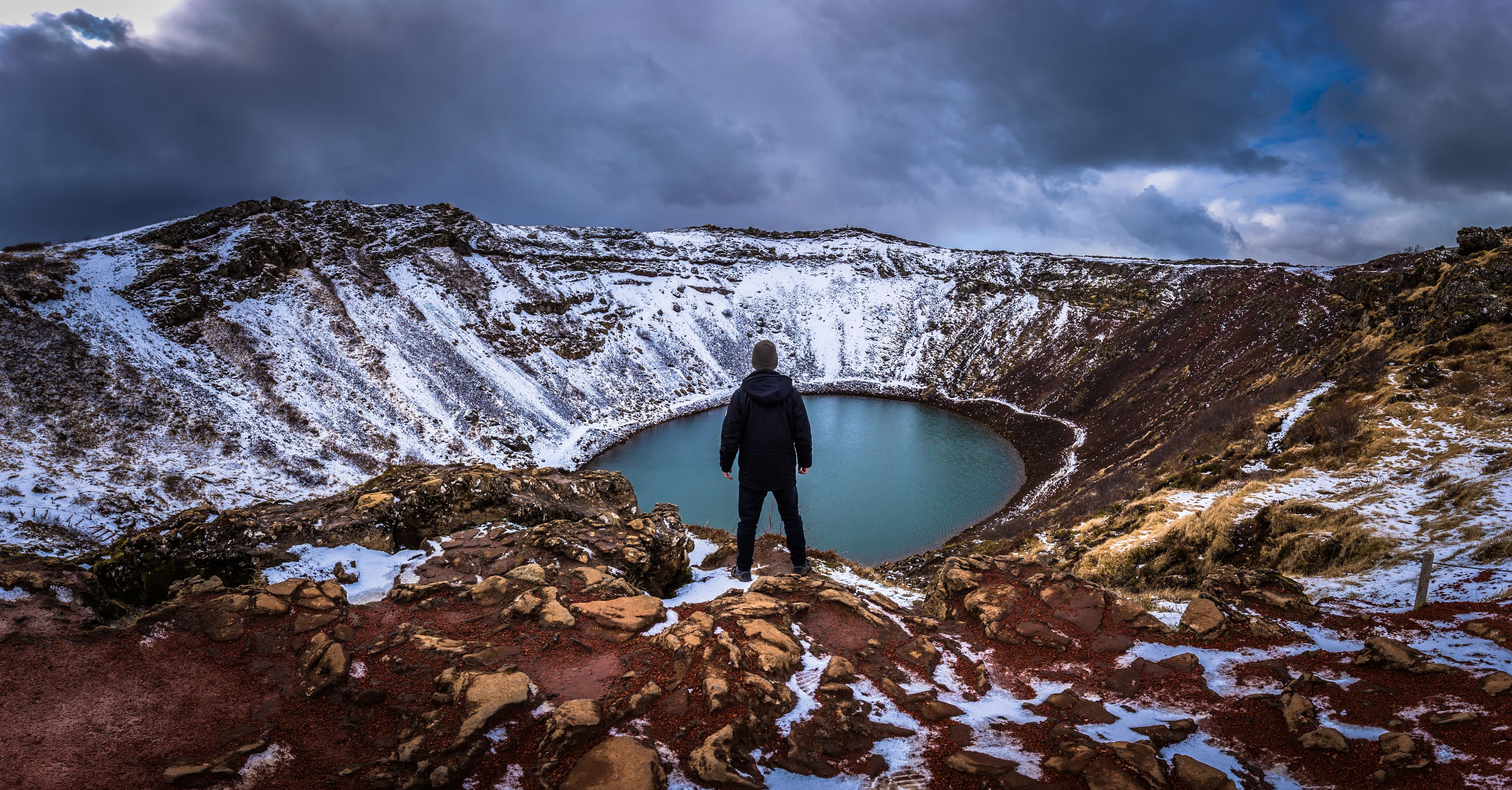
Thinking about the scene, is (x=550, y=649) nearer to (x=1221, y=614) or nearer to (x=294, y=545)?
(x=294, y=545)

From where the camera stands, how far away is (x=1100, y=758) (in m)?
4.23

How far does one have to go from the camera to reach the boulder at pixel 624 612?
6398mm

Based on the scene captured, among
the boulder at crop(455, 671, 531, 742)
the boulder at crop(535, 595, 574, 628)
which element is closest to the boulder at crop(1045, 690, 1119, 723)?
the boulder at crop(455, 671, 531, 742)

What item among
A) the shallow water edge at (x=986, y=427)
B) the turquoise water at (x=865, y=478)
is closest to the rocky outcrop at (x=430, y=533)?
the turquoise water at (x=865, y=478)

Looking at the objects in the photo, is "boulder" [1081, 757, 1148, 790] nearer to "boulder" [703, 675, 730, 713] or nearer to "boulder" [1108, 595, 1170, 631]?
"boulder" [703, 675, 730, 713]

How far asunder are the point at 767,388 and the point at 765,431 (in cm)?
62

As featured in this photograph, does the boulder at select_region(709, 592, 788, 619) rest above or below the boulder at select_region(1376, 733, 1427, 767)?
above

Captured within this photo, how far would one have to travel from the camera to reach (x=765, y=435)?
26.9 ft

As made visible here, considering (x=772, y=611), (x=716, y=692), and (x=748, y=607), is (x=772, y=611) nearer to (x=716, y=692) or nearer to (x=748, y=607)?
(x=748, y=607)

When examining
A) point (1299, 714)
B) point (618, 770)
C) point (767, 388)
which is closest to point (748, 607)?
point (618, 770)

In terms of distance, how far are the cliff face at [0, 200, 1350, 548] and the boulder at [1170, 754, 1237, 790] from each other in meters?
19.2

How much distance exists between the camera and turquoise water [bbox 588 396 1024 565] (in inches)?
1160

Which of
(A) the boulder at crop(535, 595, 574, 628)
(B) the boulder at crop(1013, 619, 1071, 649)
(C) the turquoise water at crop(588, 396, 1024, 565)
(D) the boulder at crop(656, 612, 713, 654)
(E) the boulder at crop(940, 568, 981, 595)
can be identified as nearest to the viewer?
(D) the boulder at crop(656, 612, 713, 654)

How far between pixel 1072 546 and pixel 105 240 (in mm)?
61010
